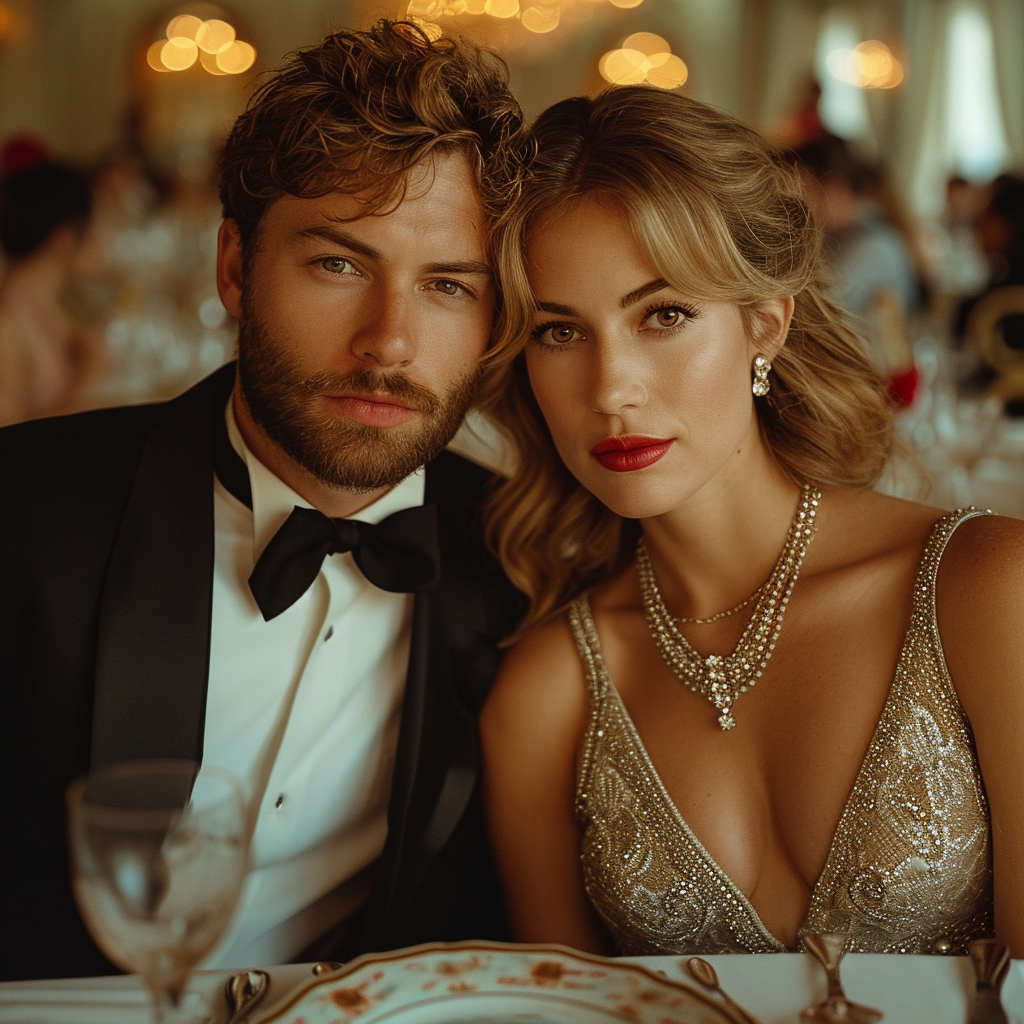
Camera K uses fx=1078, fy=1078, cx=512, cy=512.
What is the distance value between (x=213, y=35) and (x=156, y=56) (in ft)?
2.73

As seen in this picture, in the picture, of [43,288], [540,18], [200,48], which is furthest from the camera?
[200,48]

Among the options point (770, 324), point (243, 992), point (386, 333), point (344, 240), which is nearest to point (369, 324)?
point (386, 333)

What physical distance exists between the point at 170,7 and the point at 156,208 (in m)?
3.00

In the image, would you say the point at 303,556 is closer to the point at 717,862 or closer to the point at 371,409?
the point at 371,409

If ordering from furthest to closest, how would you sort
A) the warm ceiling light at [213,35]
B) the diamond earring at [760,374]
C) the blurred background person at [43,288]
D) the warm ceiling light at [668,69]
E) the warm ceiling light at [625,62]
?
the warm ceiling light at [625,62], the warm ceiling light at [668,69], the warm ceiling light at [213,35], the blurred background person at [43,288], the diamond earring at [760,374]

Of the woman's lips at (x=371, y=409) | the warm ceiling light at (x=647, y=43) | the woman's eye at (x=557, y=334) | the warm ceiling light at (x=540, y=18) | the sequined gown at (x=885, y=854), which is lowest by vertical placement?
the sequined gown at (x=885, y=854)

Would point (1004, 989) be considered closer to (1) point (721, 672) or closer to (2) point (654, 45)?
(1) point (721, 672)

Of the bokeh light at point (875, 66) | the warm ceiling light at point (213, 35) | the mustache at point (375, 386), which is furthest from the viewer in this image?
the warm ceiling light at point (213, 35)

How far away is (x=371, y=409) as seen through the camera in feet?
6.30

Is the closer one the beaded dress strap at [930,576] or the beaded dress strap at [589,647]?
the beaded dress strap at [930,576]

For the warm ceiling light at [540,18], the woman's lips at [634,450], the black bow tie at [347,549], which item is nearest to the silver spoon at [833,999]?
the woman's lips at [634,450]

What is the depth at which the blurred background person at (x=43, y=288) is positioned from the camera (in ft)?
17.9

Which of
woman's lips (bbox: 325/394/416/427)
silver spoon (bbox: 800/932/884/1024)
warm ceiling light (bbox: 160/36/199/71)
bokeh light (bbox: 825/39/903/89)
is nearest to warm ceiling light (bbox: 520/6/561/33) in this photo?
bokeh light (bbox: 825/39/903/89)

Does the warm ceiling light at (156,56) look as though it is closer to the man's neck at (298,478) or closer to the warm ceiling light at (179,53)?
the warm ceiling light at (179,53)
